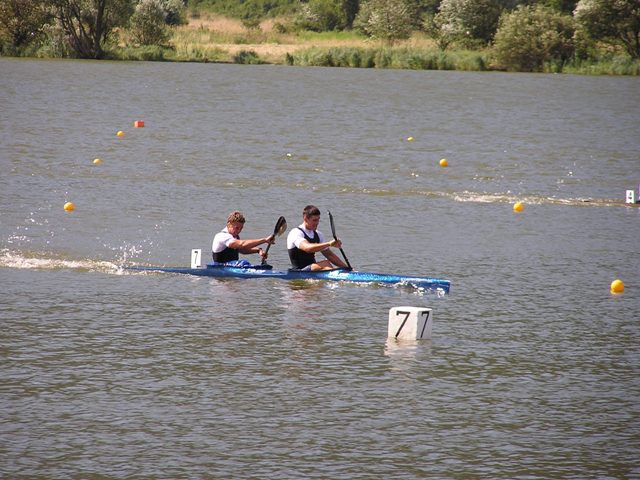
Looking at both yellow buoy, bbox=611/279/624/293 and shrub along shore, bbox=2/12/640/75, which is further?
shrub along shore, bbox=2/12/640/75

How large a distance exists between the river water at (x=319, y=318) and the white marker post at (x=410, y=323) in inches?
6.2

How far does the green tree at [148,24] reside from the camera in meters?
83.5

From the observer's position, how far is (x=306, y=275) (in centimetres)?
1906

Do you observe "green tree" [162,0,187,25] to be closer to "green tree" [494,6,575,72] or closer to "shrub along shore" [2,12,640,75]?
"shrub along shore" [2,12,640,75]

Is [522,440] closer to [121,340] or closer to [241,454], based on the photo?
[241,454]

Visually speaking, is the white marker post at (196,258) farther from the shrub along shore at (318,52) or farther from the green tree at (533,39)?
the shrub along shore at (318,52)

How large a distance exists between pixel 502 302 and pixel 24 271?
7.54 metres

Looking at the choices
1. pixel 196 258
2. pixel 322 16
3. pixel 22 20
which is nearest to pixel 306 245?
pixel 196 258

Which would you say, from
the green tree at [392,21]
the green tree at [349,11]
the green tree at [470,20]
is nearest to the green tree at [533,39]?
the green tree at [470,20]

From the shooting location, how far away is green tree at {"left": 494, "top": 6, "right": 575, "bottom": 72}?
75.1m

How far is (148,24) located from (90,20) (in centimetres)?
506

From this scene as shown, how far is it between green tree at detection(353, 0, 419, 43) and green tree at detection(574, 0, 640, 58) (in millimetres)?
15959

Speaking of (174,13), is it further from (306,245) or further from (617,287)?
(617,287)

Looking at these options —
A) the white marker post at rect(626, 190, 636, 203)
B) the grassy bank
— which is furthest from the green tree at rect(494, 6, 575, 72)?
the white marker post at rect(626, 190, 636, 203)
